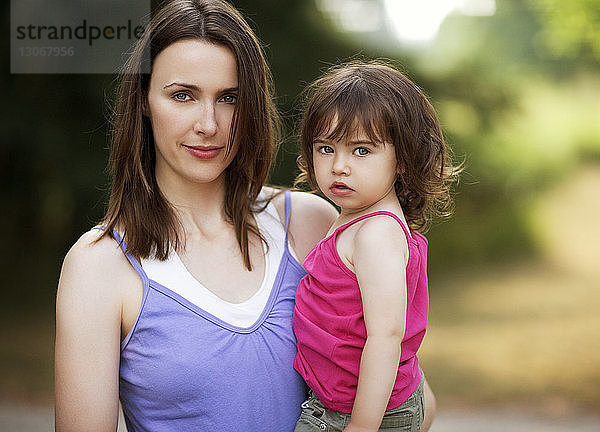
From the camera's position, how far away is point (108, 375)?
1611 mm

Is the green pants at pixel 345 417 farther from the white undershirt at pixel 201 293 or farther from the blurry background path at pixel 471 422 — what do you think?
the blurry background path at pixel 471 422

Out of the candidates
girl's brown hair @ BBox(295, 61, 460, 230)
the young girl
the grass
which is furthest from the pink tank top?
the grass

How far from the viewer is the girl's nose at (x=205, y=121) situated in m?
1.72

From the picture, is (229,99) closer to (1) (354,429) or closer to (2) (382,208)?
(2) (382,208)

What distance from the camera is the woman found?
1.62m

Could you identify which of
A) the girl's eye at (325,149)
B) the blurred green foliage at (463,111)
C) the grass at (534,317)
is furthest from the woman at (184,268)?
the grass at (534,317)

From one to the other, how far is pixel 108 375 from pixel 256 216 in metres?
0.55

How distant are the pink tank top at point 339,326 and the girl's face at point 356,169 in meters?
0.05

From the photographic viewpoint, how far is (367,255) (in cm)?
152

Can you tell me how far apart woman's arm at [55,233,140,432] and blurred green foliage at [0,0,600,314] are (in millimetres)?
3617

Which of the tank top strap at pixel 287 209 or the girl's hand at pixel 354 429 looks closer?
the girl's hand at pixel 354 429

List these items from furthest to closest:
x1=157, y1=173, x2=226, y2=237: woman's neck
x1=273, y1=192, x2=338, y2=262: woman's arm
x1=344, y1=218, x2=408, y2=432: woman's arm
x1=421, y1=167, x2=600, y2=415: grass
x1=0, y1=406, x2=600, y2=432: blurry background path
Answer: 1. x1=421, y1=167, x2=600, y2=415: grass
2. x1=0, y1=406, x2=600, y2=432: blurry background path
3. x1=273, y1=192, x2=338, y2=262: woman's arm
4. x1=157, y1=173, x2=226, y2=237: woman's neck
5. x1=344, y1=218, x2=408, y2=432: woman's arm

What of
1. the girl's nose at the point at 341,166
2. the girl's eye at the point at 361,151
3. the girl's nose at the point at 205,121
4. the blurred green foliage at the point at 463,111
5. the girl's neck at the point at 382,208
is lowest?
the girl's neck at the point at 382,208

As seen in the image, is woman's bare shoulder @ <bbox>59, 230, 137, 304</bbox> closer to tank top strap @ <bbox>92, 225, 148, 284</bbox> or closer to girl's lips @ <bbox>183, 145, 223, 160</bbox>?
tank top strap @ <bbox>92, 225, 148, 284</bbox>
